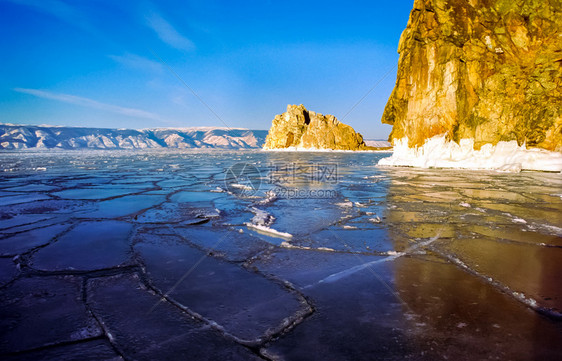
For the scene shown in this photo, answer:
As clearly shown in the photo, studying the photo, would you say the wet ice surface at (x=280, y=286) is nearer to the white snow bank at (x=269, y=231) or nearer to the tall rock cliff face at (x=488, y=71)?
the white snow bank at (x=269, y=231)

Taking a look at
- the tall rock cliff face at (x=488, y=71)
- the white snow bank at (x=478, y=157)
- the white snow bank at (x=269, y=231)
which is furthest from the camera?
the tall rock cliff face at (x=488, y=71)

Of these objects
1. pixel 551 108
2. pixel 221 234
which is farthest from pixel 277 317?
pixel 551 108

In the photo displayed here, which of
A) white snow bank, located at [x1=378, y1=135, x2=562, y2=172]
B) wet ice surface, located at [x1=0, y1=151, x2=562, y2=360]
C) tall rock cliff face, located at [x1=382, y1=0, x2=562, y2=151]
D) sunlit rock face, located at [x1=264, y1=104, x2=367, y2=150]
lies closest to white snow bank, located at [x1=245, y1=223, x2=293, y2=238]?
wet ice surface, located at [x1=0, y1=151, x2=562, y2=360]

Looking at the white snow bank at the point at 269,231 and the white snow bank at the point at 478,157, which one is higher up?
the white snow bank at the point at 478,157

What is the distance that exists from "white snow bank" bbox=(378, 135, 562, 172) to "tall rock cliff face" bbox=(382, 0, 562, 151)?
0.51m

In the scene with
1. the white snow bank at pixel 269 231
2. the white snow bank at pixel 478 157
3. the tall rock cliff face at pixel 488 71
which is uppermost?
the tall rock cliff face at pixel 488 71

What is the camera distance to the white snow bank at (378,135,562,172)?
14442mm

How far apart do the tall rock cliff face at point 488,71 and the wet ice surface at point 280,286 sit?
1429cm

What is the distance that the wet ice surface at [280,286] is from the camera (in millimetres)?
1620

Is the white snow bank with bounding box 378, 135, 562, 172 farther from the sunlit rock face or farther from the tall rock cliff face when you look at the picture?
the sunlit rock face

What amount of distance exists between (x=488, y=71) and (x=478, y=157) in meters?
5.10

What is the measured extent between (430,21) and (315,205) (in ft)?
64.9

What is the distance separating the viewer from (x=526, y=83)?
15.6m

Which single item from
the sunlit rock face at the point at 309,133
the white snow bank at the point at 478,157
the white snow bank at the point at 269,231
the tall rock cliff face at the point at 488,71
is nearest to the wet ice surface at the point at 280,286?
the white snow bank at the point at 269,231
